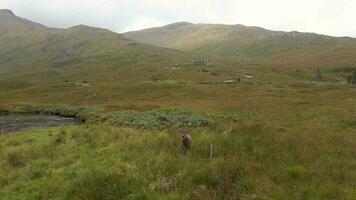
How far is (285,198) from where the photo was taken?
42.9 feet

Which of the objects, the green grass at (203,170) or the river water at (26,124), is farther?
the river water at (26,124)

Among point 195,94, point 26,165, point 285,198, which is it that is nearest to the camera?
point 285,198

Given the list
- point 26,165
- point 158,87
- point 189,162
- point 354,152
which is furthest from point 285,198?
point 158,87

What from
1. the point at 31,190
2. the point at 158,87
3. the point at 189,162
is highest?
the point at 189,162

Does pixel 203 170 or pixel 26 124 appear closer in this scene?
pixel 203 170

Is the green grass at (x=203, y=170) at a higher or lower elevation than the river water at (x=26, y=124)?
higher

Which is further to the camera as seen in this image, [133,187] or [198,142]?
[198,142]

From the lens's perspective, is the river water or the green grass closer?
the green grass

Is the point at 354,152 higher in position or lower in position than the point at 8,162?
higher

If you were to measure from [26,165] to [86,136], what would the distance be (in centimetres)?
1005

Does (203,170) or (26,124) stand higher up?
(203,170)

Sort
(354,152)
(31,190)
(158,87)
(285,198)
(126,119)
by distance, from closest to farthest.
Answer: (285,198)
(31,190)
(354,152)
(126,119)
(158,87)

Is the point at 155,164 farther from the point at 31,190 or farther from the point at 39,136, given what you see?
the point at 39,136

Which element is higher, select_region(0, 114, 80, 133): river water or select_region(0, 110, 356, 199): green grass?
select_region(0, 110, 356, 199): green grass
